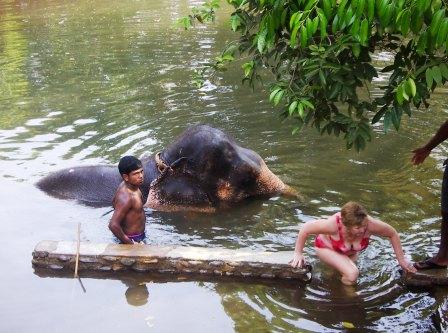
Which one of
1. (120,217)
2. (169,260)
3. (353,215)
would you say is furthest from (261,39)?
(120,217)

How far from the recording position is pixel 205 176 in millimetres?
7270

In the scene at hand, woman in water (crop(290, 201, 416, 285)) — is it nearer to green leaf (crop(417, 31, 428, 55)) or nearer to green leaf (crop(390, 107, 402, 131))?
green leaf (crop(390, 107, 402, 131))

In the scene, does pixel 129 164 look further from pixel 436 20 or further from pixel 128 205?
pixel 436 20

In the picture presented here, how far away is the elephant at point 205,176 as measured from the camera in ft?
23.8

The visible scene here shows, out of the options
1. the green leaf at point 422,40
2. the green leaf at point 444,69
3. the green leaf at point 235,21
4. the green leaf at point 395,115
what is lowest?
the green leaf at point 395,115

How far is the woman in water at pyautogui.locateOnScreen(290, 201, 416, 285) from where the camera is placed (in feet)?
16.3

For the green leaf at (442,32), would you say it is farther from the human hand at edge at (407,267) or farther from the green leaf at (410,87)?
the human hand at edge at (407,267)

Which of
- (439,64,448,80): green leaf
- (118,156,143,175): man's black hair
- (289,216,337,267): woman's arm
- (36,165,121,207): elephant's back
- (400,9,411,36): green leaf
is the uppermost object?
(400,9,411,36): green leaf

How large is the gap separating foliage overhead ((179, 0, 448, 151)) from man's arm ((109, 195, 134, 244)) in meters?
1.84

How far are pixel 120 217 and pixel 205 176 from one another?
1.47 m

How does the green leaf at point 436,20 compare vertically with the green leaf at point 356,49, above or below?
above

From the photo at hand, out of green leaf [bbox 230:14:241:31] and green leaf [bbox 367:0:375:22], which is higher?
green leaf [bbox 367:0:375:22]

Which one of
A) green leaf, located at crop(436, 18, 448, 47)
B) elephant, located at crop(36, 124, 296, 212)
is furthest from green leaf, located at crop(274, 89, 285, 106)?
elephant, located at crop(36, 124, 296, 212)

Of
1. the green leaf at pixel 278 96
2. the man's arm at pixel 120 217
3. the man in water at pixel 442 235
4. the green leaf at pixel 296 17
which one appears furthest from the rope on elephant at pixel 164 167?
the green leaf at pixel 296 17
